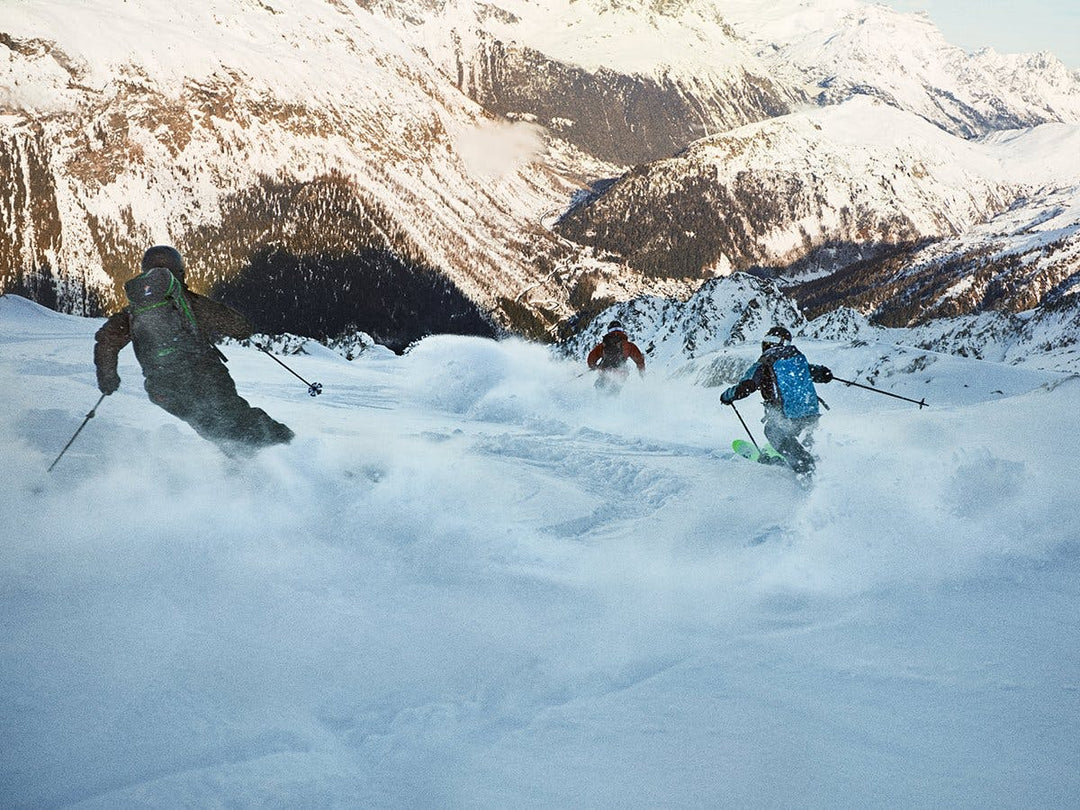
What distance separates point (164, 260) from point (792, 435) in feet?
22.3

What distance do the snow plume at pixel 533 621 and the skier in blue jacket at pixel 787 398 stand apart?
53cm

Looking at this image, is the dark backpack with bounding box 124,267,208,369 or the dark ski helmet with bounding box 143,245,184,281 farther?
the dark ski helmet with bounding box 143,245,184,281

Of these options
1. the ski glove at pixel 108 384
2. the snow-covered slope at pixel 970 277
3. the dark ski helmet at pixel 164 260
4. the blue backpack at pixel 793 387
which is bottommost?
the snow-covered slope at pixel 970 277

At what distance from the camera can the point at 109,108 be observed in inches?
7534

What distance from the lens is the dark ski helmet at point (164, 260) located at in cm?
732

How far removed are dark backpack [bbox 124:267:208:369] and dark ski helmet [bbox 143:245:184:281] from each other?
0.07 m

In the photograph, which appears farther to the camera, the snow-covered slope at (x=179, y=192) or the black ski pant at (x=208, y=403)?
the snow-covered slope at (x=179, y=192)

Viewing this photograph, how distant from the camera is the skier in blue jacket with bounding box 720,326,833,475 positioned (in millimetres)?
8453

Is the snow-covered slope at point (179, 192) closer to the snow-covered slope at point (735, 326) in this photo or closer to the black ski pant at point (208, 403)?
the snow-covered slope at point (735, 326)

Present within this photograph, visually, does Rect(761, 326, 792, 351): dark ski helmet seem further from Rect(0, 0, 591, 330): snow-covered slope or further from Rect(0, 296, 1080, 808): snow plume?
Rect(0, 0, 591, 330): snow-covered slope

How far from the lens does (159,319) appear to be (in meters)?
7.22

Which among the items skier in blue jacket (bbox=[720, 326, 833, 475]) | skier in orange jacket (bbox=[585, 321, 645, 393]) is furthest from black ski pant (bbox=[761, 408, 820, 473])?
skier in orange jacket (bbox=[585, 321, 645, 393])

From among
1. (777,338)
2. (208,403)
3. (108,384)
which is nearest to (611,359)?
(777,338)

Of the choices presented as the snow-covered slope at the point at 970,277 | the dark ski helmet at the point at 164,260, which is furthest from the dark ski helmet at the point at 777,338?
the snow-covered slope at the point at 970,277
